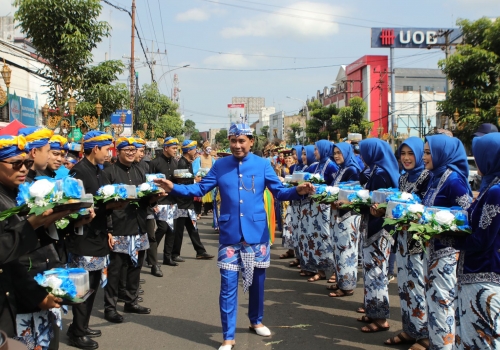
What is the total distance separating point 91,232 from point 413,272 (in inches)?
135

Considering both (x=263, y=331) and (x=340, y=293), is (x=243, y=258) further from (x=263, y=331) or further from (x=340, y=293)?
(x=340, y=293)

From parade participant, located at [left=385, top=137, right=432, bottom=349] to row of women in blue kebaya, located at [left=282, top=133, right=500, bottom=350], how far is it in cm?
1

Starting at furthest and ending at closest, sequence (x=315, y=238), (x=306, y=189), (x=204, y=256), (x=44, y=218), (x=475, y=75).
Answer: (x=475, y=75), (x=204, y=256), (x=315, y=238), (x=306, y=189), (x=44, y=218)

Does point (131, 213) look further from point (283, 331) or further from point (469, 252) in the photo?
point (469, 252)

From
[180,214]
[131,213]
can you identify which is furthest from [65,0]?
[131,213]

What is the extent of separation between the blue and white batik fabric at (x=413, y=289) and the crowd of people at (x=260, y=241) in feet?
0.04

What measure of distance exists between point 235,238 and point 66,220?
209 cm

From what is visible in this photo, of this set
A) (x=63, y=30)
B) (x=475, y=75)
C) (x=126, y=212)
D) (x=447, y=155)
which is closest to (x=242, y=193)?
(x=126, y=212)

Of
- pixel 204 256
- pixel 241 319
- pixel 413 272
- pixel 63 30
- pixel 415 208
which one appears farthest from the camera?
pixel 63 30

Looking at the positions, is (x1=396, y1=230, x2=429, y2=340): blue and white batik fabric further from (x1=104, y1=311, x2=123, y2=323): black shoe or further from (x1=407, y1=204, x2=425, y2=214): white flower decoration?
(x1=104, y1=311, x2=123, y2=323): black shoe

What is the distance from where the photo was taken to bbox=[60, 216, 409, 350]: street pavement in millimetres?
5789

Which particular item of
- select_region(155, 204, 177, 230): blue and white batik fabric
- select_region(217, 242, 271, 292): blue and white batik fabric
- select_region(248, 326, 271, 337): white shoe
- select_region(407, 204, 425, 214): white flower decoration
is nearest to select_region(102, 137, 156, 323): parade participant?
select_region(217, 242, 271, 292): blue and white batik fabric

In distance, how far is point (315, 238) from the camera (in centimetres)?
870

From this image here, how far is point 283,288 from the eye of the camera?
8.30m
